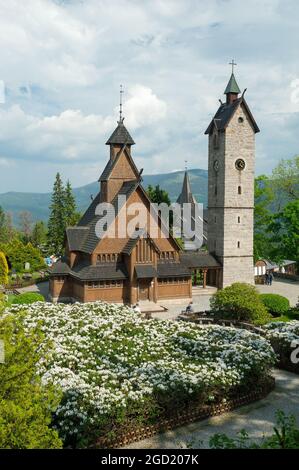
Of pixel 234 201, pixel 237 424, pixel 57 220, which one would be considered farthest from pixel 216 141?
pixel 57 220

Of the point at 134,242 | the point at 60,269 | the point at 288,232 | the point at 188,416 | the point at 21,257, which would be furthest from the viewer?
the point at 21,257

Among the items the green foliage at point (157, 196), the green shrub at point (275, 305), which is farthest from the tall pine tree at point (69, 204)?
the green shrub at point (275, 305)

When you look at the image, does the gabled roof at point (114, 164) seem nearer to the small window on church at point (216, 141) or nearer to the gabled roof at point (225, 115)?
the small window on church at point (216, 141)

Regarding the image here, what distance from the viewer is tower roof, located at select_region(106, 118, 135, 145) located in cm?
3844

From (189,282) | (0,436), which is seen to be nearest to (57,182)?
(189,282)

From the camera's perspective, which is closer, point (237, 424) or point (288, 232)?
point (237, 424)

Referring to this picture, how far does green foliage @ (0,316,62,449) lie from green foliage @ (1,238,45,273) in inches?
1754

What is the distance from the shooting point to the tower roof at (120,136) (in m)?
38.4

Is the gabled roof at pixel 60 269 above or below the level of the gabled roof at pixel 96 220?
below

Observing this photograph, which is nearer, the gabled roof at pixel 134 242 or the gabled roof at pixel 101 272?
the gabled roof at pixel 101 272

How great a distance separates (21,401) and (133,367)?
7.23 metres

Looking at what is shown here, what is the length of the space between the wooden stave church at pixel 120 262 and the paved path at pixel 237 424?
17977 mm

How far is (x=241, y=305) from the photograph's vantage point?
2616 cm

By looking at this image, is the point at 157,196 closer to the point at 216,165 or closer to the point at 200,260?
the point at 216,165
